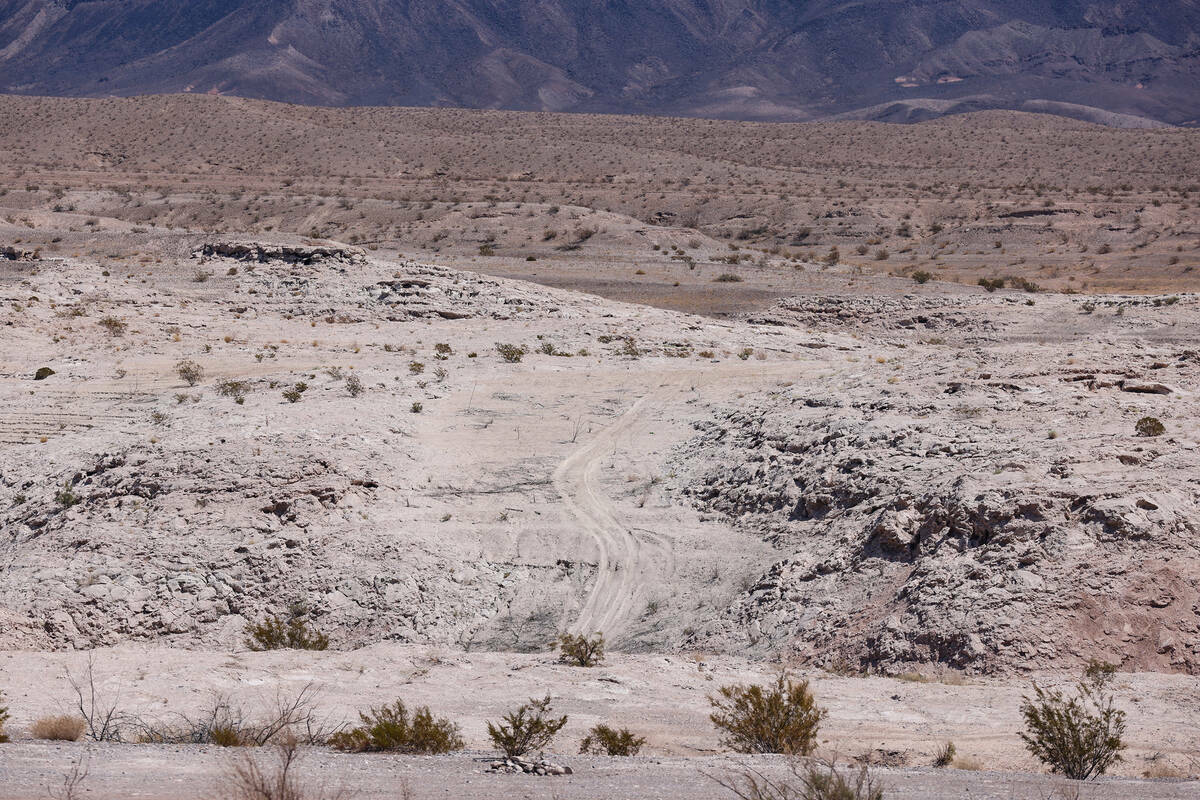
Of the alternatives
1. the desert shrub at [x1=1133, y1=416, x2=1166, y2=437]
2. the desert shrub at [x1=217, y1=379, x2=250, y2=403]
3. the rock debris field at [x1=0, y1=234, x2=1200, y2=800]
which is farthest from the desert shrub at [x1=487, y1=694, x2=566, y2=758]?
the desert shrub at [x1=217, y1=379, x2=250, y2=403]

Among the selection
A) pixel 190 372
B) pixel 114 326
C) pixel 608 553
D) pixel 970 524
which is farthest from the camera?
pixel 114 326

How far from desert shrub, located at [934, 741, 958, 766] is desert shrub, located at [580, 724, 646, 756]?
Answer: 2.05 metres

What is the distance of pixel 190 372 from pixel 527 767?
16466mm

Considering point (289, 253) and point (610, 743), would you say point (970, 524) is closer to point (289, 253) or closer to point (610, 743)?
point (610, 743)

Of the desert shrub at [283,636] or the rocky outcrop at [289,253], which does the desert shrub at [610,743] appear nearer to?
the desert shrub at [283,636]

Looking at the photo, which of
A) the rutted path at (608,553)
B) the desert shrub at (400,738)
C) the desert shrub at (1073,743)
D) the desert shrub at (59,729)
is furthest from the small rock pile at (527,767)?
the rutted path at (608,553)

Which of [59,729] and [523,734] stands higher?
[523,734]

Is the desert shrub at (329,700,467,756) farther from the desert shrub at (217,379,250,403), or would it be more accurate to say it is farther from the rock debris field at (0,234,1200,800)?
the desert shrub at (217,379,250,403)

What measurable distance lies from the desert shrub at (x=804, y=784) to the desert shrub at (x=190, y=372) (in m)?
17.0

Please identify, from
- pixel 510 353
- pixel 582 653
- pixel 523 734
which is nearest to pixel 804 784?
pixel 523 734

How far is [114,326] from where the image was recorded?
82.5ft

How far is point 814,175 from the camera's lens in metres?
76.8

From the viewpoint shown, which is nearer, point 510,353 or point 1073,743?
point 1073,743

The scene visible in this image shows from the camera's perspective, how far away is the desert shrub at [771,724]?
738 cm
